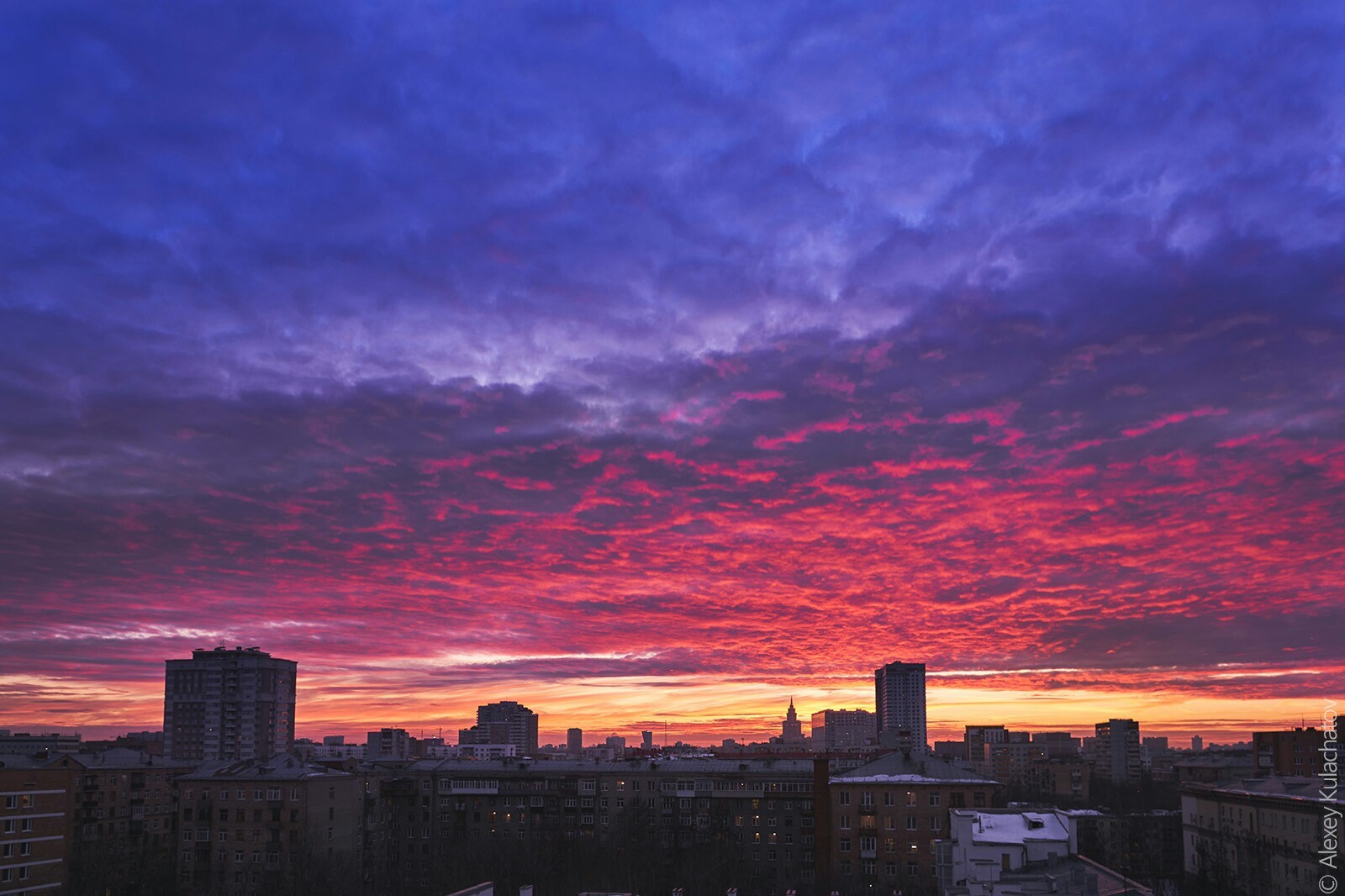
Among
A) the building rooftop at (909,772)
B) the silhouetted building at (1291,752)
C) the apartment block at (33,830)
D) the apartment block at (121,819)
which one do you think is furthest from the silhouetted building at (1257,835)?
the apartment block at (33,830)

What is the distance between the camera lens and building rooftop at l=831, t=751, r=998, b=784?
84875mm

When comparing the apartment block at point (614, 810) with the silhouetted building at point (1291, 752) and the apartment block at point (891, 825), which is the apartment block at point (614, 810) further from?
the silhouetted building at point (1291, 752)

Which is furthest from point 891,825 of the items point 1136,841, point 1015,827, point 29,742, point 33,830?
point 29,742

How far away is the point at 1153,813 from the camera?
129250 mm

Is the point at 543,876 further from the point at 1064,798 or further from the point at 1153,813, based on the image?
the point at 1064,798

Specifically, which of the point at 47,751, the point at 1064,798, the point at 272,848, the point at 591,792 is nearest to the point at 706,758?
the point at 591,792

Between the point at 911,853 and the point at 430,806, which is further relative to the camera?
the point at 430,806

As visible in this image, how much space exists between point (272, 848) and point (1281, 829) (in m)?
80.0

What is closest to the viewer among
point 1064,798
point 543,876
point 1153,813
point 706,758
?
point 543,876

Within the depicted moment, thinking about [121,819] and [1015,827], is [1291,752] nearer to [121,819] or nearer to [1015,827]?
[1015,827]

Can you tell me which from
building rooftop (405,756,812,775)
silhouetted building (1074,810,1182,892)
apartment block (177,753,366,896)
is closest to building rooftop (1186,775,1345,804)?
silhouetted building (1074,810,1182,892)

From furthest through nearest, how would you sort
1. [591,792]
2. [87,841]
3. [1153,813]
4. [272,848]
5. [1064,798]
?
[1064,798] < [1153,813] < [591,792] < [87,841] < [272,848]

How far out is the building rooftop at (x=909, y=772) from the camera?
84.9 meters

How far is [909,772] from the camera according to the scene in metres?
88.1
